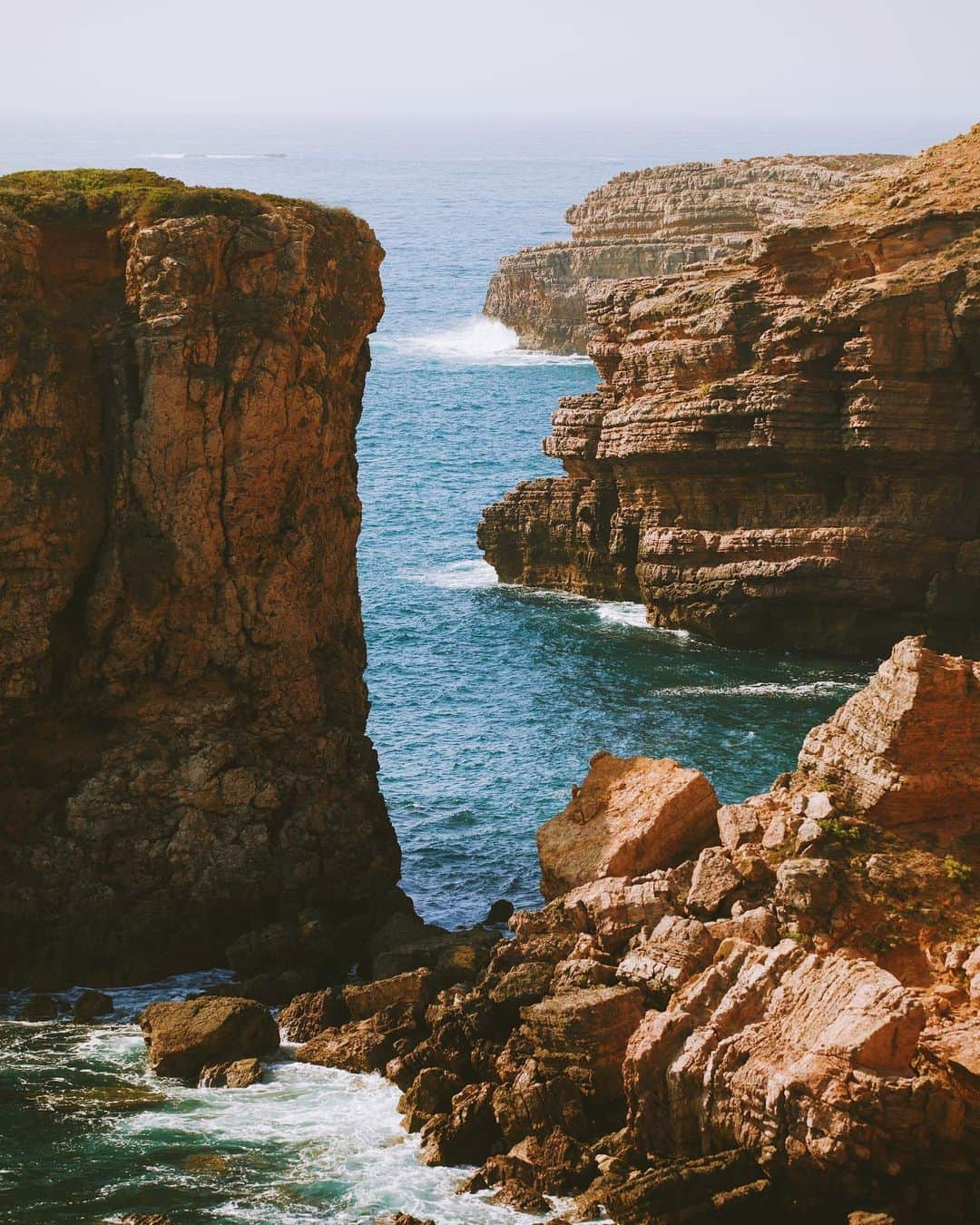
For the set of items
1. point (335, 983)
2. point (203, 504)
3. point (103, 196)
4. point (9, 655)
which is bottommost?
point (335, 983)

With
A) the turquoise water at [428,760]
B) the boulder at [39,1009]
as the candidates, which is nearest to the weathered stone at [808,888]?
the turquoise water at [428,760]

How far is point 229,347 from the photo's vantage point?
171ft

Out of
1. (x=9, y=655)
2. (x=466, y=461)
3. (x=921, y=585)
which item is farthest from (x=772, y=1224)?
(x=466, y=461)

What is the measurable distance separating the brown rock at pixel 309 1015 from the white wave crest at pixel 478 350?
142 m

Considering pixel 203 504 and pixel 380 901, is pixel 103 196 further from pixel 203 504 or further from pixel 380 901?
pixel 380 901

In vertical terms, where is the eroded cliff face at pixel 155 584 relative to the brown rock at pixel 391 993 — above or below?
above

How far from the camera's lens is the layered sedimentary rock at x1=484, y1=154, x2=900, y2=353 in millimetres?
181125

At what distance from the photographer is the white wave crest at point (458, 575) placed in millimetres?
100688

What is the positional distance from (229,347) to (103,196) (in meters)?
5.81

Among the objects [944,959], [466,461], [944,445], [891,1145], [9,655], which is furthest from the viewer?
[466,461]

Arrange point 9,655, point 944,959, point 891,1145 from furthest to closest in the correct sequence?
1. point 9,655
2. point 944,959
3. point 891,1145

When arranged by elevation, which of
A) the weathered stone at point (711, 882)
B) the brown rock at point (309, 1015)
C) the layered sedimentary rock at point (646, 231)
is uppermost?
the layered sedimentary rock at point (646, 231)

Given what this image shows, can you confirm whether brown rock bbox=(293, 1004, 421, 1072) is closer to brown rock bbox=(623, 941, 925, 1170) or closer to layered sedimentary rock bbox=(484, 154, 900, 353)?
brown rock bbox=(623, 941, 925, 1170)

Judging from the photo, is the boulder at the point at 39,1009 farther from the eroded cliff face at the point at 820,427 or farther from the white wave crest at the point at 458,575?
the white wave crest at the point at 458,575
